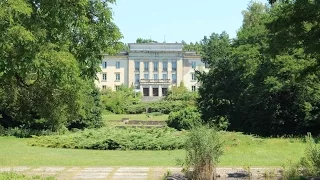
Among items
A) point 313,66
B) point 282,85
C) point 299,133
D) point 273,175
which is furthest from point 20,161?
point 299,133

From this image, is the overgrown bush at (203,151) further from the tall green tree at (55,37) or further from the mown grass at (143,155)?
the mown grass at (143,155)

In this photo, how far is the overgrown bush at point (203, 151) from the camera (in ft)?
30.1

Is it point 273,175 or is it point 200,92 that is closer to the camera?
point 273,175

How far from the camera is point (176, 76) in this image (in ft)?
334

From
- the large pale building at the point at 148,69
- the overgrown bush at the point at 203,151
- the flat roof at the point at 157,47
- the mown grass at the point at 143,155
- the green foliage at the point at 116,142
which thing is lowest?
the mown grass at the point at 143,155

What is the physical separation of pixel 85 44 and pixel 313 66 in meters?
6.26

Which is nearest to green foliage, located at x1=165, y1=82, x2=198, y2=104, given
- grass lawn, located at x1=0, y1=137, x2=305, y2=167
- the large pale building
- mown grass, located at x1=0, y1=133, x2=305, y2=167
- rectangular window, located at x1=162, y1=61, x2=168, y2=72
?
the large pale building

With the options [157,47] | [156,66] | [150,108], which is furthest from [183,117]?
[157,47]

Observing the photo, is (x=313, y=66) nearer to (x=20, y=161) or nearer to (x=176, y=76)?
(x=20, y=161)

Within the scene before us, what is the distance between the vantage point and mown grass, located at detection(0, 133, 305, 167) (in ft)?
48.1

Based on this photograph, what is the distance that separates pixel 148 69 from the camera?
10200cm

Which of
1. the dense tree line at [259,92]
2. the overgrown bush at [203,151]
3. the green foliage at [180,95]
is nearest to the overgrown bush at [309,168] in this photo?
the overgrown bush at [203,151]

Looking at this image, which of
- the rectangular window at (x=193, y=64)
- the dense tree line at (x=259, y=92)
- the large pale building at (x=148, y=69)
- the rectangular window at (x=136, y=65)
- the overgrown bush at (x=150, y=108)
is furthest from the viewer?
the rectangular window at (x=193, y=64)

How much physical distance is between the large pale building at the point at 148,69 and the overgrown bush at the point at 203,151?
90.7 meters
